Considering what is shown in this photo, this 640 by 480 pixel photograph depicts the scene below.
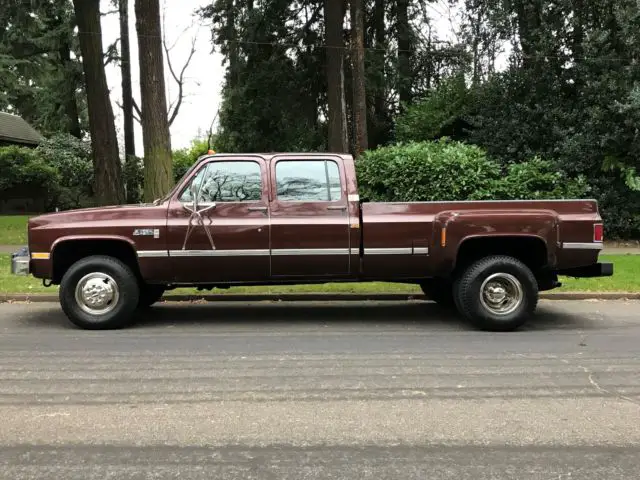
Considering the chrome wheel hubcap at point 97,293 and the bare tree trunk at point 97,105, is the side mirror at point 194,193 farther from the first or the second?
the bare tree trunk at point 97,105

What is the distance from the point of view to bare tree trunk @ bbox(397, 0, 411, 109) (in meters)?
21.7

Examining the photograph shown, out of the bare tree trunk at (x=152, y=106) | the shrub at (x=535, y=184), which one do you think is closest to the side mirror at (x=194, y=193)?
the bare tree trunk at (x=152, y=106)

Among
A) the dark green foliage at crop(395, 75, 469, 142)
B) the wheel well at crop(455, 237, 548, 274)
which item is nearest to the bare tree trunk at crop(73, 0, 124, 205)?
the dark green foliage at crop(395, 75, 469, 142)

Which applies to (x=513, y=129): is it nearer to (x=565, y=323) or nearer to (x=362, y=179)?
(x=362, y=179)

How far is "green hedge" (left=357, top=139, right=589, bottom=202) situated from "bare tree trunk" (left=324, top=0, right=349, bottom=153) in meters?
2.95

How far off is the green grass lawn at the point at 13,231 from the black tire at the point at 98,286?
10270mm

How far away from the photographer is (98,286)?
6902 mm

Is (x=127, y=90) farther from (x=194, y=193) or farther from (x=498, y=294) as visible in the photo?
(x=498, y=294)

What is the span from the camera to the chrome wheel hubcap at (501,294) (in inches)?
274

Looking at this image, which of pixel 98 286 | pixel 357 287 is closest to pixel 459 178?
pixel 357 287

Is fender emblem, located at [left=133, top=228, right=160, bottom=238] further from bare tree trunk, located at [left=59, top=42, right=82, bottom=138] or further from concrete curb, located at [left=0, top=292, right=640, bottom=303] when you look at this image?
bare tree trunk, located at [left=59, top=42, right=82, bottom=138]

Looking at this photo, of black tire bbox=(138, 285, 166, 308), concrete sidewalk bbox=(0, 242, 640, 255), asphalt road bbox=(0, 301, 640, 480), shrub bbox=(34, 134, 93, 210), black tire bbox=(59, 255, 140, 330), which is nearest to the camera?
asphalt road bbox=(0, 301, 640, 480)

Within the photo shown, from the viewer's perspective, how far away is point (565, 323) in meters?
7.50

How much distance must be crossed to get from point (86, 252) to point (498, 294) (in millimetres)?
4791
